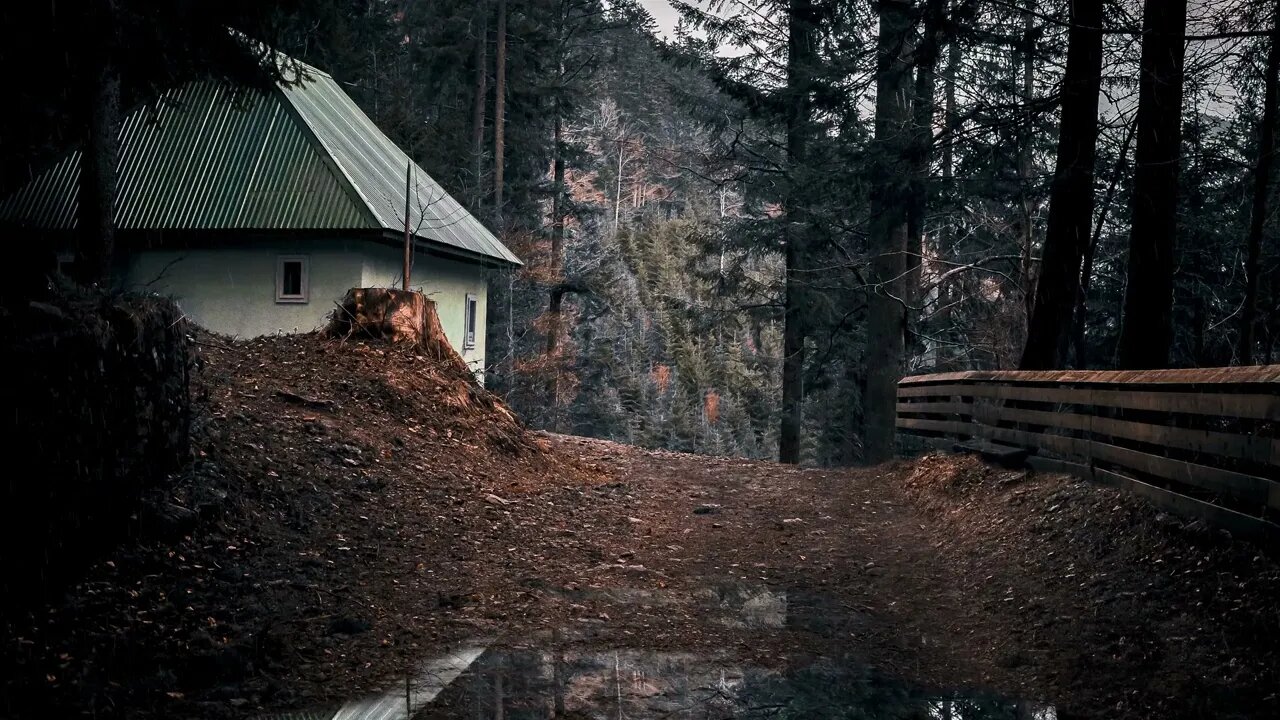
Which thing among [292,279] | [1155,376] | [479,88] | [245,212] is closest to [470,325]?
[292,279]

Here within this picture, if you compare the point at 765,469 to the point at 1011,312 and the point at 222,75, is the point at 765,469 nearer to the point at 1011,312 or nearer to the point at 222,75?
the point at 1011,312

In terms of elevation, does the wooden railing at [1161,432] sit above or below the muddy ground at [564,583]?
above

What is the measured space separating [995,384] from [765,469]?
5010 mm

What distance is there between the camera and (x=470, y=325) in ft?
82.4

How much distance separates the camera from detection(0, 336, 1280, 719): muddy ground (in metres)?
4.77

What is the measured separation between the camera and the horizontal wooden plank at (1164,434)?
5.50 meters

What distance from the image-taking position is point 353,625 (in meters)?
5.64

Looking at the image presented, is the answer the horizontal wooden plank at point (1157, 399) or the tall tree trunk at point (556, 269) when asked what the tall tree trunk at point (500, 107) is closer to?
the tall tree trunk at point (556, 269)

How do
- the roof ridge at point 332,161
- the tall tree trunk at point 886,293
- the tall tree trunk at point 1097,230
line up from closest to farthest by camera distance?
1. the tall tree trunk at point 1097,230
2. the tall tree trunk at point 886,293
3. the roof ridge at point 332,161

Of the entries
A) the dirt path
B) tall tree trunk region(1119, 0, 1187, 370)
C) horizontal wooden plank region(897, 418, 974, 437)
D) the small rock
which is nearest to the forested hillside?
tall tree trunk region(1119, 0, 1187, 370)

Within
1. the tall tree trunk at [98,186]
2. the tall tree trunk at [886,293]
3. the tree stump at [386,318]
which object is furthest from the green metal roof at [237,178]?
the tall tree trunk at [886,293]

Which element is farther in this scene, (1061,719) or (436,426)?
(436,426)

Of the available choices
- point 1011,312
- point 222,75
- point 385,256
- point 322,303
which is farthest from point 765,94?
point 222,75

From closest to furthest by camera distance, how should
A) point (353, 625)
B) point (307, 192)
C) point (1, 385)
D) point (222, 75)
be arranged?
point (1, 385) → point (353, 625) → point (222, 75) → point (307, 192)
